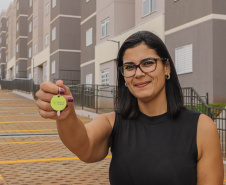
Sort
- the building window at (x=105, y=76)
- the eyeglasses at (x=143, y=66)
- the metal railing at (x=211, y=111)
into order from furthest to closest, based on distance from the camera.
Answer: the building window at (x=105, y=76) → the metal railing at (x=211, y=111) → the eyeglasses at (x=143, y=66)

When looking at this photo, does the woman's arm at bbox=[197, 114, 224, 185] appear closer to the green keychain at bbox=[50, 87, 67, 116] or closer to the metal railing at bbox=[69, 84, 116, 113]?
the green keychain at bbox=[50, 87, 67, 116]

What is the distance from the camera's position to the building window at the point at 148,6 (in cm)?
1891

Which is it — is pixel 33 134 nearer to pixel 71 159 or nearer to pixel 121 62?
pixel 71 159

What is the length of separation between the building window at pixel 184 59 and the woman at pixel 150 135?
13684 millimetres

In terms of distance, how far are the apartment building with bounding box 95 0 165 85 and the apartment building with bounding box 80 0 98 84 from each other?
117 cm

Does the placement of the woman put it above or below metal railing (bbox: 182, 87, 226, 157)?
above

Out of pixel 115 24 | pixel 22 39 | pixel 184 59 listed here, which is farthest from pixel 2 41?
pixel 184 59

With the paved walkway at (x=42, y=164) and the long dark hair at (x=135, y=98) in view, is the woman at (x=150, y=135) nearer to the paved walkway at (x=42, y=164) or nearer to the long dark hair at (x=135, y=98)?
the long dark hair at (x=135, y=98)

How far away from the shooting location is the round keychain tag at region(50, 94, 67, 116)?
1.71 meters

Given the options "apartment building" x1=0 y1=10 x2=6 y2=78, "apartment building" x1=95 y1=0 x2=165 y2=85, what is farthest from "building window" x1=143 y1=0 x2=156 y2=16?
"apartment building" x1=0 y1=10 x2=6 y2=78

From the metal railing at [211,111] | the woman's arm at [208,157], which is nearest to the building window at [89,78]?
the metal railing at [211,111]

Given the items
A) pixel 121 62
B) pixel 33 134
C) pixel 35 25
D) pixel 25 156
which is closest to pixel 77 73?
pixel 35 25

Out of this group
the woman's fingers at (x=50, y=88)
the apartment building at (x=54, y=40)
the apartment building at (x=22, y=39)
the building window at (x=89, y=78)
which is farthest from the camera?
the apartment building at (x=22, y=39)

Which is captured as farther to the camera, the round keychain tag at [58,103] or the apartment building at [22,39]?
the apartment building at [22,39]
